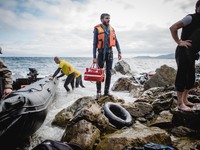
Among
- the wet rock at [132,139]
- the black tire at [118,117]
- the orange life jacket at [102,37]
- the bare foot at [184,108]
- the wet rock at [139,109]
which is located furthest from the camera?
the orange life jacket at [102,37]

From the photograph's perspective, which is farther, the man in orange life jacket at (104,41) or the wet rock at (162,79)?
the wet rock at (162,79)

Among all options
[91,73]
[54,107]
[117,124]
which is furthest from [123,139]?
[54,107]

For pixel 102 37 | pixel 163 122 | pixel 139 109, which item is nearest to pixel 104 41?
pixel 102 37

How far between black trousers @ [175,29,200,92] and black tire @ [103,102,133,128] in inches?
50.4

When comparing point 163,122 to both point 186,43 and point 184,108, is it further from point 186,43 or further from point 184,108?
point 186,43

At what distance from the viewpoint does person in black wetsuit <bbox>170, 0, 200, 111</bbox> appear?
3.59 meters

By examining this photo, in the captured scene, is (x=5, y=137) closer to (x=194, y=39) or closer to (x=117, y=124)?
(x=117, y=124)

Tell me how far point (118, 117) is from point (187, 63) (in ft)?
6.29

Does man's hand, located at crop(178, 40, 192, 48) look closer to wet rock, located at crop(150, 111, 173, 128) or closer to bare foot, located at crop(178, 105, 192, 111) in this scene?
bare foot, located at crop(178, 105, 192, 111)

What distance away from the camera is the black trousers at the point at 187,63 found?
11.9 ft

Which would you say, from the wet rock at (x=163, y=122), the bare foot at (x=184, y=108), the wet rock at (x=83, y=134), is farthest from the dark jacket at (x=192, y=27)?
the wet rock at (x=83, y=134)

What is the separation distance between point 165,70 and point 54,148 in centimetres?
799

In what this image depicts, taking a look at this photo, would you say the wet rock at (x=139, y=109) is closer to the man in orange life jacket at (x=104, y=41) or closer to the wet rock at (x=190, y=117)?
the wet rock at (x=190, y=117)

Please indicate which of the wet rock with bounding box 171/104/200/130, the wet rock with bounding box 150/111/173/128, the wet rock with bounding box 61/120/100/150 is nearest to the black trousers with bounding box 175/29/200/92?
→ the wet rock with bounding box 171/104/200/130
